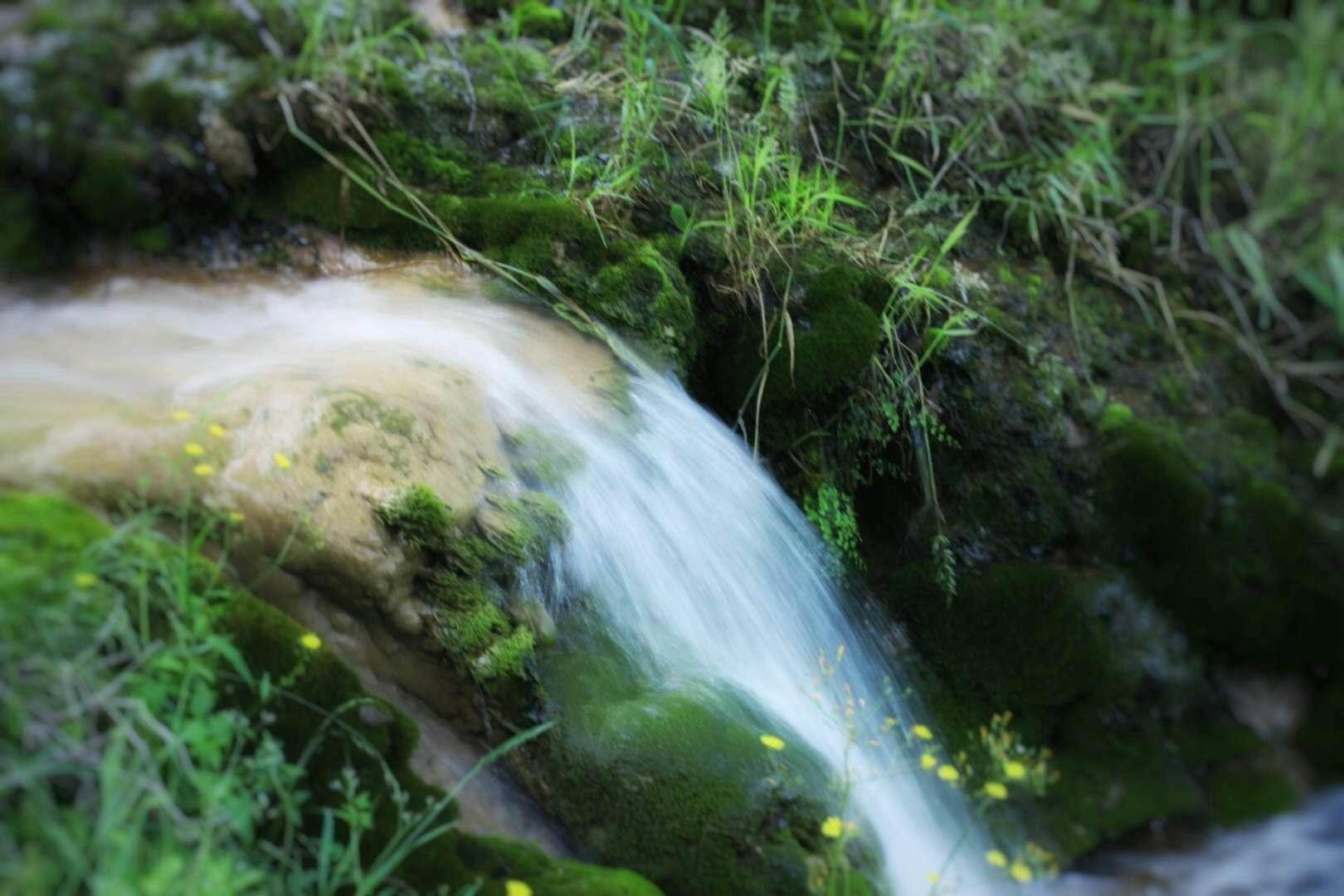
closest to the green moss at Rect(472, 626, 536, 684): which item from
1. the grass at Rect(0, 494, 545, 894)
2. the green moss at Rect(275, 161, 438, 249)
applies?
the grass at Rect(0, 494, 545, 894)

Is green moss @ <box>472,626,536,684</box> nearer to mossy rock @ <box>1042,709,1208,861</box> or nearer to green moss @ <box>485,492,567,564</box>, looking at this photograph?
green moss @ <box>485,492,567,564</box>

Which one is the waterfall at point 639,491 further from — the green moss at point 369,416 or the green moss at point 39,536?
the green moss at point 39,536

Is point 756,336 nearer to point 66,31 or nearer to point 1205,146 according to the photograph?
point 66,31

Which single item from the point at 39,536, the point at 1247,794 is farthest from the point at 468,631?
the point at 1247,794

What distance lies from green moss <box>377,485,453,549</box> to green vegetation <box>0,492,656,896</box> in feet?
0.96

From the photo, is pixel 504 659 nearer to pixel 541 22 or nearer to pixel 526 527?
pixel 526 527

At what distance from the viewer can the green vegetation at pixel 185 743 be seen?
4.59 feet

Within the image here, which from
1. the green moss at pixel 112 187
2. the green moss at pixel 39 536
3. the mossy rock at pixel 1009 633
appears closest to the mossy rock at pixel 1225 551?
Answer: the mossy rock at pixel 1009 633

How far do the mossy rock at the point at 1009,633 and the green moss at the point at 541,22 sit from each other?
92.9 inches

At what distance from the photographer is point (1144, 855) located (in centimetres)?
305

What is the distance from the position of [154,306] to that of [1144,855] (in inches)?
132

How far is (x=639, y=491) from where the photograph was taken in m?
2.50

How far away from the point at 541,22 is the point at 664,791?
9.28 ft

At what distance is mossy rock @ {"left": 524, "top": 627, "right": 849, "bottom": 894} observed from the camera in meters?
2.09
